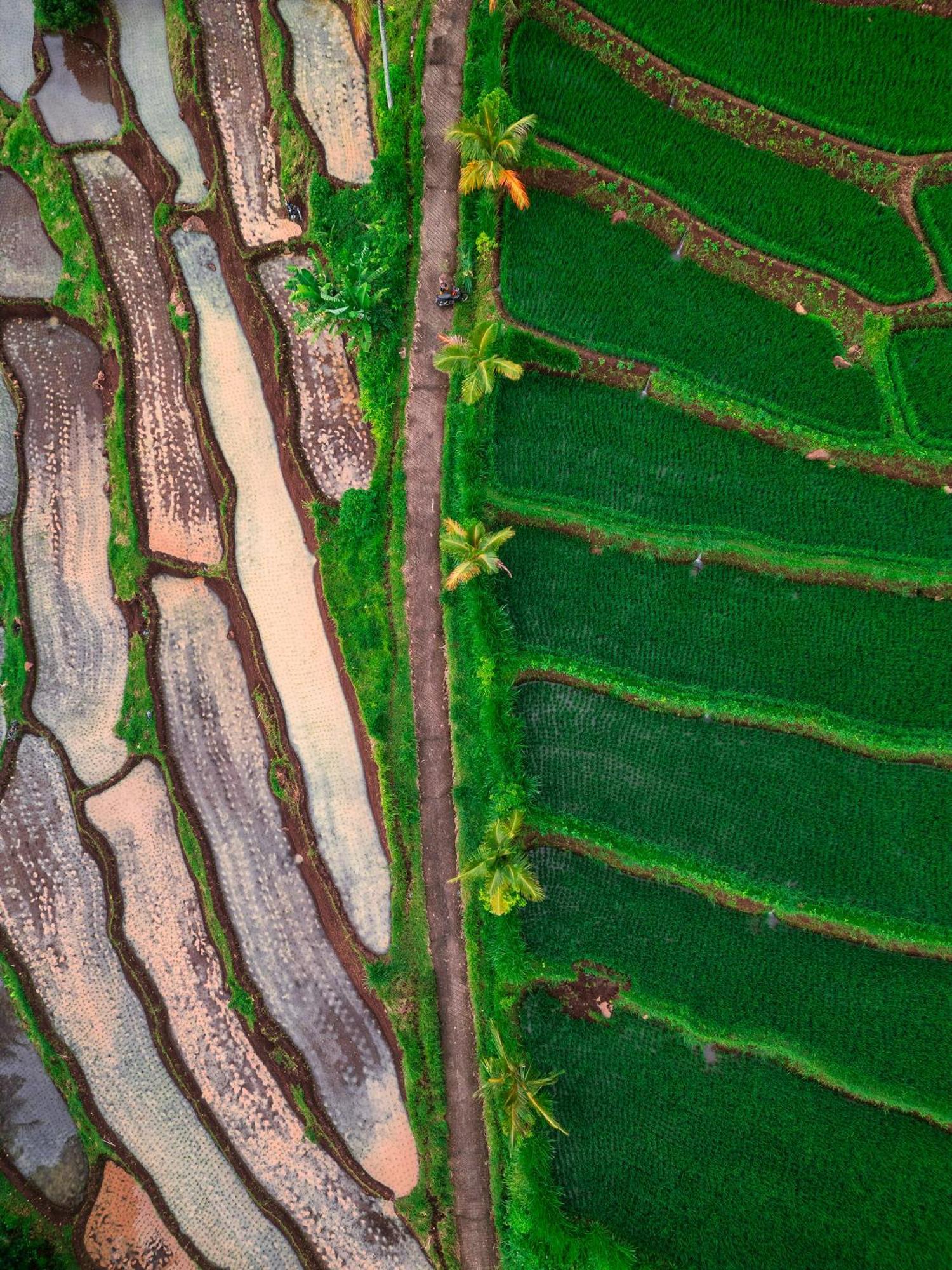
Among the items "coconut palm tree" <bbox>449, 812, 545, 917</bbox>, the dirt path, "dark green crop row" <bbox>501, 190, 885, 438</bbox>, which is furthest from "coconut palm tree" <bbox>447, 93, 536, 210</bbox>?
"coconut palm tree" <bbox>449, 812, 545, 917</bbox>

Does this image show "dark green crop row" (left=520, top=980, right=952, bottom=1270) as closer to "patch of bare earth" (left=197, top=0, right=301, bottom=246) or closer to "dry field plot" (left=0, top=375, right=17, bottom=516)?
"dry field plot" (left=0, top=375, right=17, bottom=516)

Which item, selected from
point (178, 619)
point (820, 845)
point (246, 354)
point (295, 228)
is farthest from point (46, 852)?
point (820, 845)

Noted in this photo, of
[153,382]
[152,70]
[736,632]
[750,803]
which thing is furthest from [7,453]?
[750,803]

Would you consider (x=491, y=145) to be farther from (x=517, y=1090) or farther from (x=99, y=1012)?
(x=99, y=1012)

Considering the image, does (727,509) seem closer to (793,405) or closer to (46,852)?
(793,405)

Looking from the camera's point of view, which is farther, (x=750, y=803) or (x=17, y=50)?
(x=17, y=50)

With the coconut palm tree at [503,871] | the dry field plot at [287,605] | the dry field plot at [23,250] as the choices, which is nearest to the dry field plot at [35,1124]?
the dry field plot at [287,605]
